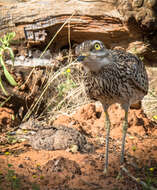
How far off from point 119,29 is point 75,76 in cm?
151

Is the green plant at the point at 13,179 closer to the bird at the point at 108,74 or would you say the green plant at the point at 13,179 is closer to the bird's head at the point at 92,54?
the bird at the point at 108,74

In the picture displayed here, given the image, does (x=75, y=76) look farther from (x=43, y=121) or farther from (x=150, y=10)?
(x=150, y=10)

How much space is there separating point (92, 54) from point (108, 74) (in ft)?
1.33

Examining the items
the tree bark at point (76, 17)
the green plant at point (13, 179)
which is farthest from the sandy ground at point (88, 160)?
the tree bark at point (76, 17)

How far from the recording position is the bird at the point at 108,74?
8.72 feet

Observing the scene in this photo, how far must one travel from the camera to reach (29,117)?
4902mm

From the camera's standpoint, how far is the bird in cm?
266

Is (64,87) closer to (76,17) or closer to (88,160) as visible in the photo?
(76,17)

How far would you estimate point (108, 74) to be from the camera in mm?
2916

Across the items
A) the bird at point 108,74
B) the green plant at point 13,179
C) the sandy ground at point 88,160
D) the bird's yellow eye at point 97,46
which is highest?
the bird's yellow eye at point 97,46

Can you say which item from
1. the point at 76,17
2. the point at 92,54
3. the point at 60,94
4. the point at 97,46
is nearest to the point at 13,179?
the point at 92,54

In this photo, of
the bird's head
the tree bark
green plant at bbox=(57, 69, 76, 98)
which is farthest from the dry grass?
the bird's head

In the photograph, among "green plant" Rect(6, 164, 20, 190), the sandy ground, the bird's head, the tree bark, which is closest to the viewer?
"green plant" Rect(6, 164, 20, 190)

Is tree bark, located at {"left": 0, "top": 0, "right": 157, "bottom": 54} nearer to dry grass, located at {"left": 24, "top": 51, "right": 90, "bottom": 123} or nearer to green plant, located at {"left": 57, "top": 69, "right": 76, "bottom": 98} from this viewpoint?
dry grass, located at {"left": 24, "top": 51, "right": 90, "bottom": 123}
